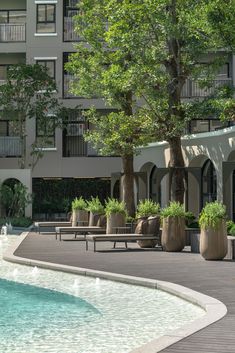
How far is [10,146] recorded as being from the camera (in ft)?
148

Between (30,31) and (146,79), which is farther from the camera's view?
(30,31)

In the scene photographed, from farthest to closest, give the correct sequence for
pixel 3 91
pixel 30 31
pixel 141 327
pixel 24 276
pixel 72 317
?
pixel 30 31, pixel 3 91, pixel 24 276, pixel 72 317, pixel 141 327

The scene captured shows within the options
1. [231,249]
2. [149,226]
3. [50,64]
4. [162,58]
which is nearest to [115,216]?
[149,226]

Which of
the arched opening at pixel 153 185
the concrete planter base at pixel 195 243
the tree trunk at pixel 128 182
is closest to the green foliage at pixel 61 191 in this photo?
the arched opening at pixel 153 185

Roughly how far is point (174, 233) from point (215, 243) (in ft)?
10.0

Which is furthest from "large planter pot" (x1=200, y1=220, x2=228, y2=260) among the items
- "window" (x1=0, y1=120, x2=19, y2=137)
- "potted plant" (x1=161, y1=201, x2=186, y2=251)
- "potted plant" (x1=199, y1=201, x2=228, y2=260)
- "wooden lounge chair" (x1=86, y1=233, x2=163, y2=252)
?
"window" (x1=0, y1=120, x2=19, y2=137)

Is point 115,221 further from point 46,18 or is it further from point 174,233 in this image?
point 46,18

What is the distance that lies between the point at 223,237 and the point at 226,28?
5.43 m

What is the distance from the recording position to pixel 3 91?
3941cm

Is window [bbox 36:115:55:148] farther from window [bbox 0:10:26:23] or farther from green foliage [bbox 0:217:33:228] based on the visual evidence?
window [bbox 0:10:26:23]

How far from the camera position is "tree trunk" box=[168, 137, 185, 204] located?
2425 cm

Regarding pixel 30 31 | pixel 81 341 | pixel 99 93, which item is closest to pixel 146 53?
pixel 99 93

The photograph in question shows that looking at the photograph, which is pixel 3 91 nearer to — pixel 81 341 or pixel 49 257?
pixel 49 257

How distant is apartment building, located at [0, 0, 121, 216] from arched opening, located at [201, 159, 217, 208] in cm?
1465
